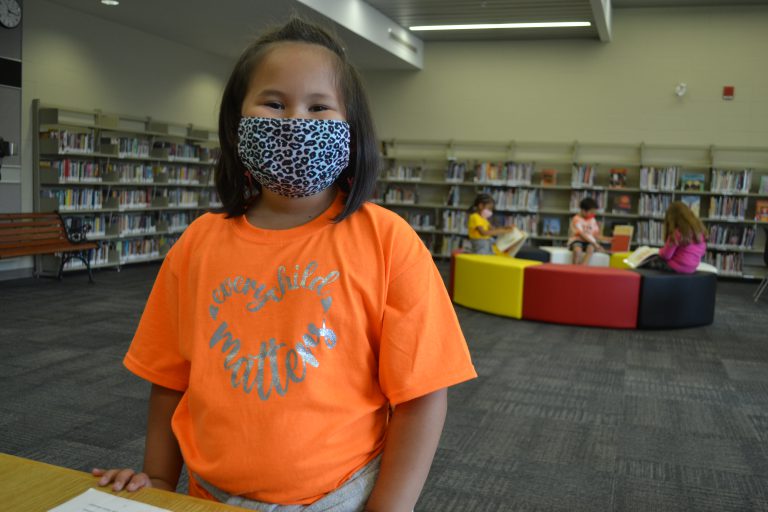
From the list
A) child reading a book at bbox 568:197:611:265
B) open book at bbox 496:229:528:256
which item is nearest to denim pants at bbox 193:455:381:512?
open book at bbox 496:229:528:256

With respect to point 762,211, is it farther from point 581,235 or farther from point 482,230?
point 482,230

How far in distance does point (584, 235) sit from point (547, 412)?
15.8ft

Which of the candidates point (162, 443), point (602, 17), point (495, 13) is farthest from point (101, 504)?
point (495, 13)

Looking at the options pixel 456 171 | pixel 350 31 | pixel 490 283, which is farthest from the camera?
pixel 456 171

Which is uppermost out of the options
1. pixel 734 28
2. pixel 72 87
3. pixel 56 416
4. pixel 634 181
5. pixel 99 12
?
pixel 734 28

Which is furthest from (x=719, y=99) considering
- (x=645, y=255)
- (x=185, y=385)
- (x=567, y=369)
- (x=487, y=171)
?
(x=185, y=385)

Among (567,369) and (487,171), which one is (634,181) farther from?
(567,369)

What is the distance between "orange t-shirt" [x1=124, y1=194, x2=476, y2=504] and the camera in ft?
3.04

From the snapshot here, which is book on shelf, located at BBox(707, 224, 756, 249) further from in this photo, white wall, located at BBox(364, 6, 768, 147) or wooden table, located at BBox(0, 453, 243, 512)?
wooden table, located at BBox(0, 453, 243, 512)

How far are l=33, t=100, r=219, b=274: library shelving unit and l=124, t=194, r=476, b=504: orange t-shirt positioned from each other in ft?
21.3

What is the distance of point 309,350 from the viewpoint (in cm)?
93

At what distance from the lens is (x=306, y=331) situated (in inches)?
36.9

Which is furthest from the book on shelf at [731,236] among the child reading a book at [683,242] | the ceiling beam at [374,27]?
the ceiling beam at [374,27]

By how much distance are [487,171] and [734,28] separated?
3.78 m
